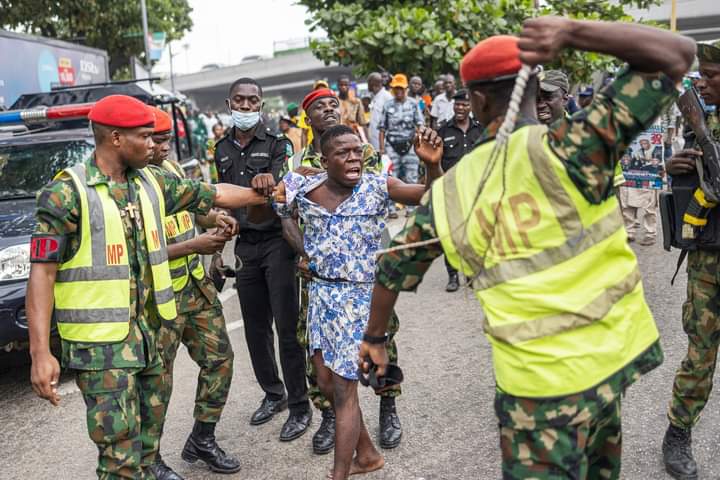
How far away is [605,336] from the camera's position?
2.19 metres

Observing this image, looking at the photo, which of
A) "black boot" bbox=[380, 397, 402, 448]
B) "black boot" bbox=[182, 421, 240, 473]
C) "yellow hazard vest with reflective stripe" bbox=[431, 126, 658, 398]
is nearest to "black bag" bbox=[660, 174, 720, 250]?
"yellow hazard vest with reflective stripe" bbox=[431, 126, 658, 398]

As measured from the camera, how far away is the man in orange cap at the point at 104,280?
9.85 ft

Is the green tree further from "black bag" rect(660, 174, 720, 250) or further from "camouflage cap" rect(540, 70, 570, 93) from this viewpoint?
"black bag" rect(660, 174, 720, 250)

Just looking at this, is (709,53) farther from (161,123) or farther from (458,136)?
(458,136)

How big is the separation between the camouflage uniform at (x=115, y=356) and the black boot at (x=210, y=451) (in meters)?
0.85

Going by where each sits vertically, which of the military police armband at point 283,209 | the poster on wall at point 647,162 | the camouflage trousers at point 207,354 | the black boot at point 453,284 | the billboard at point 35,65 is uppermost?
the billboard at point 35,65

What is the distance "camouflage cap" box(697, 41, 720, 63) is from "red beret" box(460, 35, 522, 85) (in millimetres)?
1703

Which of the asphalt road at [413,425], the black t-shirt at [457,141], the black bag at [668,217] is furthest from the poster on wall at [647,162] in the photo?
the black bag at [668,217]

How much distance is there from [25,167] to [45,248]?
14.1ft

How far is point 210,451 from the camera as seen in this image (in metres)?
4.22

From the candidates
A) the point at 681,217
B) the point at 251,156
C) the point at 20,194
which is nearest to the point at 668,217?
the point at 681,217

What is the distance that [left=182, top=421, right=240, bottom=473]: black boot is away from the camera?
4.20 m

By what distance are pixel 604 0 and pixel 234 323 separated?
11481mm

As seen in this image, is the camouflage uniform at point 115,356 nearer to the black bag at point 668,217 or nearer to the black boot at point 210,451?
the black boot at point 210,451
